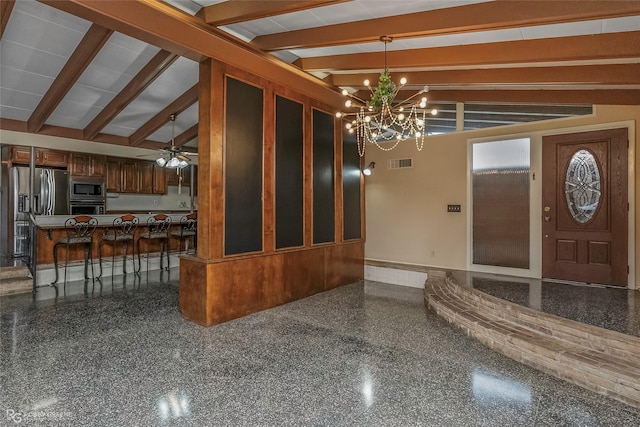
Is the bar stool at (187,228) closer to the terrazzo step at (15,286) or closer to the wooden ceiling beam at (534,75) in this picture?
the terrazzo step at (15,286)

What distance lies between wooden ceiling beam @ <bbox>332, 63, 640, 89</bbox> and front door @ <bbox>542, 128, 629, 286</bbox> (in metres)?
1.39

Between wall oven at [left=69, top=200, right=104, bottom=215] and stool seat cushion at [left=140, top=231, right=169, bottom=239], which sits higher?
wall oven at [left=69, top=200, right=104, bottom=215]

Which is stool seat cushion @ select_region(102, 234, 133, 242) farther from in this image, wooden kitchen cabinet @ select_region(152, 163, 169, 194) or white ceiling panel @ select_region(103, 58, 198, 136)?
wooden kitchen cabinet @ select_region(152, 163, 169, 194)

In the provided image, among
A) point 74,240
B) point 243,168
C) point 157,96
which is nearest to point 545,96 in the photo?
point 243,168

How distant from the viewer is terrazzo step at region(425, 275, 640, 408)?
2.54 meters

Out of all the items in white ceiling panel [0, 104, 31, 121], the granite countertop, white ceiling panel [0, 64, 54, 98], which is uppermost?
white ceiling panel [0, 64, 54, 98]

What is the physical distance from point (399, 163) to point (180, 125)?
5.18 metres

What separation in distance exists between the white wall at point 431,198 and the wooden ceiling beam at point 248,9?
4144 millimetres

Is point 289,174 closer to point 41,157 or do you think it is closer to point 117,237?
point 117,237

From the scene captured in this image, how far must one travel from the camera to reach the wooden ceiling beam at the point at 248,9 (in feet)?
10.1

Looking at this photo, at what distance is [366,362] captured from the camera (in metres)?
3.03

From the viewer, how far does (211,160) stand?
390 cm

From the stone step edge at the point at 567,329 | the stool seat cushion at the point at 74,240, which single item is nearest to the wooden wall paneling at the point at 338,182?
the stone step edge at the point at 567,329

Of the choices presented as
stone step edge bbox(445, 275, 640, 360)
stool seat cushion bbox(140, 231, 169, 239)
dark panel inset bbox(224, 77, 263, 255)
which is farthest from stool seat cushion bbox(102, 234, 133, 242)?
stone step edge bbox(445, 275, 640, 360)
